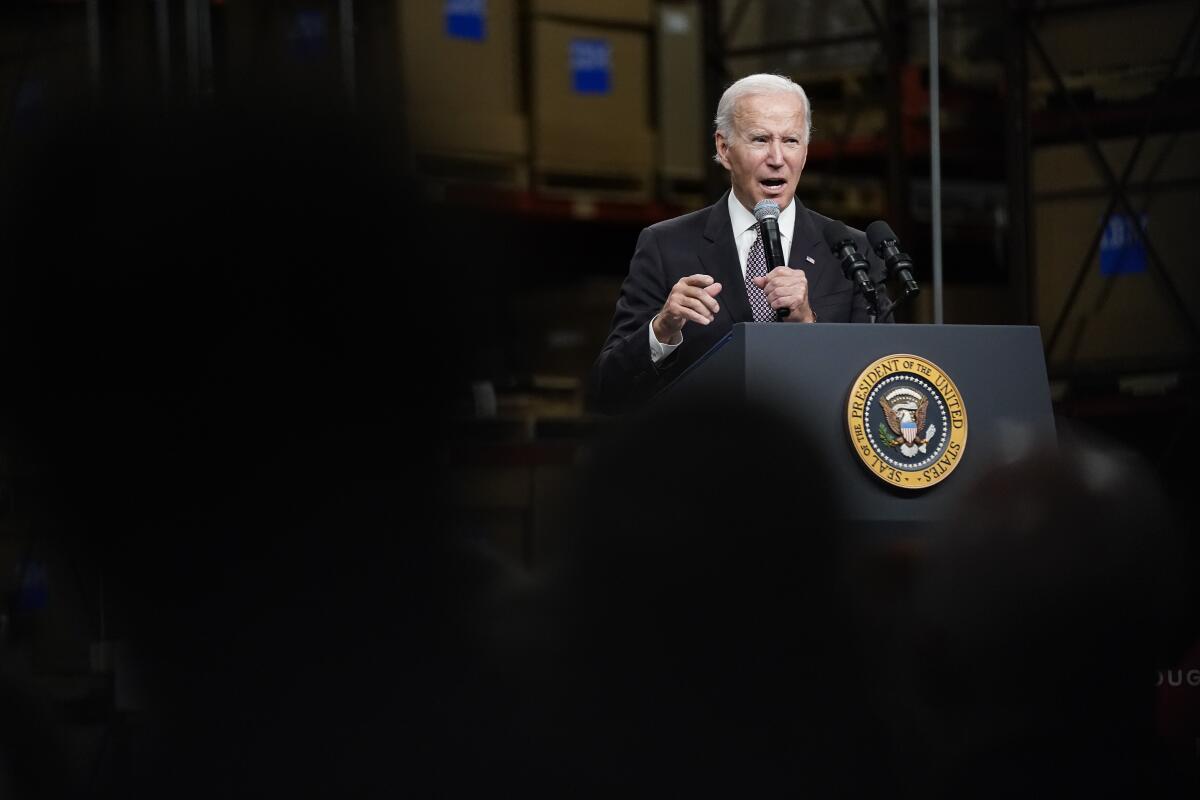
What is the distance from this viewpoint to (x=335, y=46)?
36.0 inches

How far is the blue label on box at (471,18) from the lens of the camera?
4.47 metres

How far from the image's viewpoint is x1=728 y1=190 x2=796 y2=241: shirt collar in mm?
2293

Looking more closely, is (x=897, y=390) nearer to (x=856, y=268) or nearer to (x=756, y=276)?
(x=856, y=268)

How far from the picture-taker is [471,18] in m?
4.61

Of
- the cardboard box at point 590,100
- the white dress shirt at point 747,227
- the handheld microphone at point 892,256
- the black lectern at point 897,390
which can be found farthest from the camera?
the cardboard box at point 590,100

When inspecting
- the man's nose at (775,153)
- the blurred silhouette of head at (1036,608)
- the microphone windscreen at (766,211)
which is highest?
the man's nose at (775,153)

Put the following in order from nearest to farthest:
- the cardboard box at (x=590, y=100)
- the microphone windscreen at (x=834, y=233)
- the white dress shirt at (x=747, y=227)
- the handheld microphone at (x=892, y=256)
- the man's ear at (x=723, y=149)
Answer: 1. the handheld microphone at (x=892, y=256)
2. the microphone windscreen at (x=834, y=233)
3. the white dress shirt at (x=747, y=227)
4. the man's ear at (x=723, y=149)
5. the cardboard box at (x=590, y=100)

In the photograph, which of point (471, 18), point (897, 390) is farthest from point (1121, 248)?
point (897, 390)

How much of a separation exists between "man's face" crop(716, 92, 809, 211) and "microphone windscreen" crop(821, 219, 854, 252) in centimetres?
8

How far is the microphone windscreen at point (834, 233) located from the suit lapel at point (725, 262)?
5.3 inches

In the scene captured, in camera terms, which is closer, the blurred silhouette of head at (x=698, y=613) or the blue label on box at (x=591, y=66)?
the blurred silhouette of head at (x=698, y=613)

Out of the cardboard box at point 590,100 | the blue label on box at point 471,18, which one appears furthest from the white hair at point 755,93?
the cardboard box at point 590,100

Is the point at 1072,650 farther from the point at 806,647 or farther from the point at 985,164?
the point at 985,164

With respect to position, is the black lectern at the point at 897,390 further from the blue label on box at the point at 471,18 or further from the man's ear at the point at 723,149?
the blue label on box at the point at 471,18
